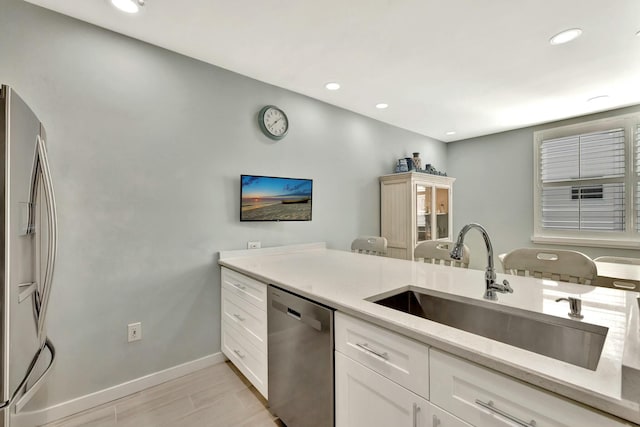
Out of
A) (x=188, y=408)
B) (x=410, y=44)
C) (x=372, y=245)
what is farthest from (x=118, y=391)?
(x=410, y=44)

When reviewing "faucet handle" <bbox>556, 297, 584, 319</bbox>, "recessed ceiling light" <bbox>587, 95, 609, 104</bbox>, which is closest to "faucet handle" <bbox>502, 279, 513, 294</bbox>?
"faucet handle" <bbox>556, 297, 584, 319</bbox>

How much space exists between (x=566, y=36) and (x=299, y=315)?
99.2 inches

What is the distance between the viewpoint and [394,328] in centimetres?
94

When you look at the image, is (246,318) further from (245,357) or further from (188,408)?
(188,408)

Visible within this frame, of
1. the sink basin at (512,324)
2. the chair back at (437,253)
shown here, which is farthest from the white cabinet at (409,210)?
the sink basin at (512,324)

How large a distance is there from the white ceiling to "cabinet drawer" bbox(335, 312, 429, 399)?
5.75ft

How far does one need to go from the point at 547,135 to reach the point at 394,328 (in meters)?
4.26

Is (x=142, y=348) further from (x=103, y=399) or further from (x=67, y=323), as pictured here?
(x=67, y=323)

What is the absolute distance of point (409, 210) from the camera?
342cm

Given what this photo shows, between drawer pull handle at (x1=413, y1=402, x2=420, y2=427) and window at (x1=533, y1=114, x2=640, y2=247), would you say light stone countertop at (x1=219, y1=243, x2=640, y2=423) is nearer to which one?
drawer pull handle at (x1=413, y1=402, x2=420, y2=427)

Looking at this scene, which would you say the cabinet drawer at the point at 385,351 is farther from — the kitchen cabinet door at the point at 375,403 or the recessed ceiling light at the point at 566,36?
the recessed ceiling light at the point at 566,36

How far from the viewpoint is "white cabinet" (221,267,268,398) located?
170 cm

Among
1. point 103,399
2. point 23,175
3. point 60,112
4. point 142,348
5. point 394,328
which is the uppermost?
point 60,112

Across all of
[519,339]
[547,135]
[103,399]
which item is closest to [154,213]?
[103,399]
